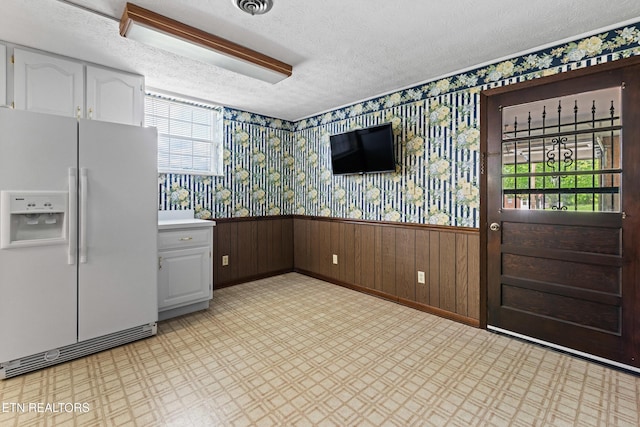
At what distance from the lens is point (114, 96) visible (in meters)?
2.82

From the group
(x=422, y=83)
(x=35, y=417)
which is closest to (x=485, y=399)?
(x=35, y=417)

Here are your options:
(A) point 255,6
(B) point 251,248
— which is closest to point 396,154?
(A) point 255,6

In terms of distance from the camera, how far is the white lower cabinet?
299cm

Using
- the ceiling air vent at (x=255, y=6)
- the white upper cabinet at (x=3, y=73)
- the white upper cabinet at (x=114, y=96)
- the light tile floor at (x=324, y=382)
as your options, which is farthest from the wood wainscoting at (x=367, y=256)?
the ceiling air vent at (x=255, y=6)

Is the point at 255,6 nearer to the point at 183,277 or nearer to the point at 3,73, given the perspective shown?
the point at 3,73

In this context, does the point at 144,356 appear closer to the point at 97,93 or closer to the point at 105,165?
the point at 105,165

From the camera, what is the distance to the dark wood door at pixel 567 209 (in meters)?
2.15

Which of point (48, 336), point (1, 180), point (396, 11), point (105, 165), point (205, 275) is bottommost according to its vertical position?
point (48, 336)

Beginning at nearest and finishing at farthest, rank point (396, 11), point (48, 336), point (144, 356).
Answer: point (396, 11), point (48, 336), point (144, 356)

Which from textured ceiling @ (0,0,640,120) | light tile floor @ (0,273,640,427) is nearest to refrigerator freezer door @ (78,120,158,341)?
light tile floor @ (0,273,640,427)

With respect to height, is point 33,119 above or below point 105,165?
above

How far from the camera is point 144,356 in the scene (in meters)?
2.34

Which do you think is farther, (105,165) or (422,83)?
(422,83)

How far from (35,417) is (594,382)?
3.40 meters
